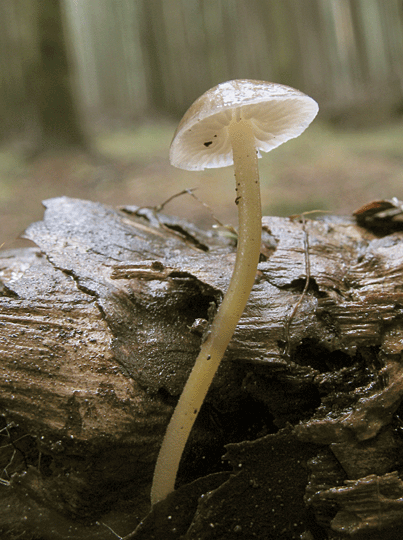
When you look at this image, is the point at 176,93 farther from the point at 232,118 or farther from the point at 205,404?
the point at 205,404

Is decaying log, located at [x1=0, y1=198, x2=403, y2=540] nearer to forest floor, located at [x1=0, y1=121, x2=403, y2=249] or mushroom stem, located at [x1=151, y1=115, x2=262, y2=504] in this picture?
mushroom stem, located at [x1=151, y1=115, x2=262, y2=504]

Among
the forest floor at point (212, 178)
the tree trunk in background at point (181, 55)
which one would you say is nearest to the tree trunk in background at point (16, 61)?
the tree trunk in background at point (181, 55)

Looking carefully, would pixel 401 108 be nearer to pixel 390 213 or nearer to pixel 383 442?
pixel 390 213

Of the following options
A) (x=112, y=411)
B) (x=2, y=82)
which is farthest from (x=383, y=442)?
(x=2, y=82)

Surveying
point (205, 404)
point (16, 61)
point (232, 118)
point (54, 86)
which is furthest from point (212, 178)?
point (205, 404)

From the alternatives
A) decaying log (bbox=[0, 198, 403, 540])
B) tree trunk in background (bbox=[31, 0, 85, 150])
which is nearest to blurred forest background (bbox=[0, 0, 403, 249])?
tree trunk in background (bbox=[31, 0, 85, 150])

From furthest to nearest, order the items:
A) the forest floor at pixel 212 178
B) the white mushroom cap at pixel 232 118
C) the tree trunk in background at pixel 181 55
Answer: the tree trunk in background at pixel 181 55 < the forest floor at pixel 212 178 < the white mushroom cap at pixel 232 118

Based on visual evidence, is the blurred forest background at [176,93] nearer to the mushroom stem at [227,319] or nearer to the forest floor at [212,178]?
the forest floor at [212,178]
